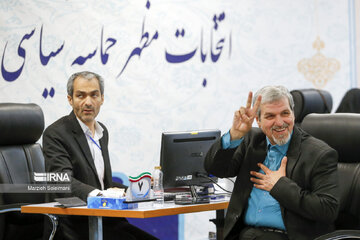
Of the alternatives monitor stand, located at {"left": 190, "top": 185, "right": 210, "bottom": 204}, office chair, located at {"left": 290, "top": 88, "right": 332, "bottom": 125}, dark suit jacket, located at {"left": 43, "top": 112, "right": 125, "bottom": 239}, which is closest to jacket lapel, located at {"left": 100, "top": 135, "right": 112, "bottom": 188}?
dark suit jacket, located at {"left": 43, "top": 112, "right": 125, "bottom": 239}

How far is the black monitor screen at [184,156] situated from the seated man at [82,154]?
1.43ft

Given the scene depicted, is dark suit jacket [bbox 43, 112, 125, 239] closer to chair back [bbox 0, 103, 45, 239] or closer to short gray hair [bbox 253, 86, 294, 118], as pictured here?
chair back [bbox 0, 103, 45, 239]

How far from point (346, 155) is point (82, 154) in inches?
63.6

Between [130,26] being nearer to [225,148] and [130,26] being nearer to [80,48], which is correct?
[80,48]

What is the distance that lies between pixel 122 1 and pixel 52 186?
2.23 metres

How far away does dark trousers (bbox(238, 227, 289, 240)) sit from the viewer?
2.70 metres

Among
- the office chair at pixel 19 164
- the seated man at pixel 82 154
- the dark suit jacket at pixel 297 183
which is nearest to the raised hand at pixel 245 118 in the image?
the dark suit jacket at pixel 297 183

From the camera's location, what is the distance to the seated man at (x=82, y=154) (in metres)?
3.20

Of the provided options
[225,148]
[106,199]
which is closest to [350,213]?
[225,148]

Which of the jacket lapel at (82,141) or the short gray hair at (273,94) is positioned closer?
the short gray hair at (273,94)

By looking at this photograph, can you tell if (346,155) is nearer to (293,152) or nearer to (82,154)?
(293,152)

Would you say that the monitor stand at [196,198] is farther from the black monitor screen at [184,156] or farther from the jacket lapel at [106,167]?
the jacket lapel at [106,167]

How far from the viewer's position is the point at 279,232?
8.93 feet

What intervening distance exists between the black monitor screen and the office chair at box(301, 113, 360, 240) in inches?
24.8
